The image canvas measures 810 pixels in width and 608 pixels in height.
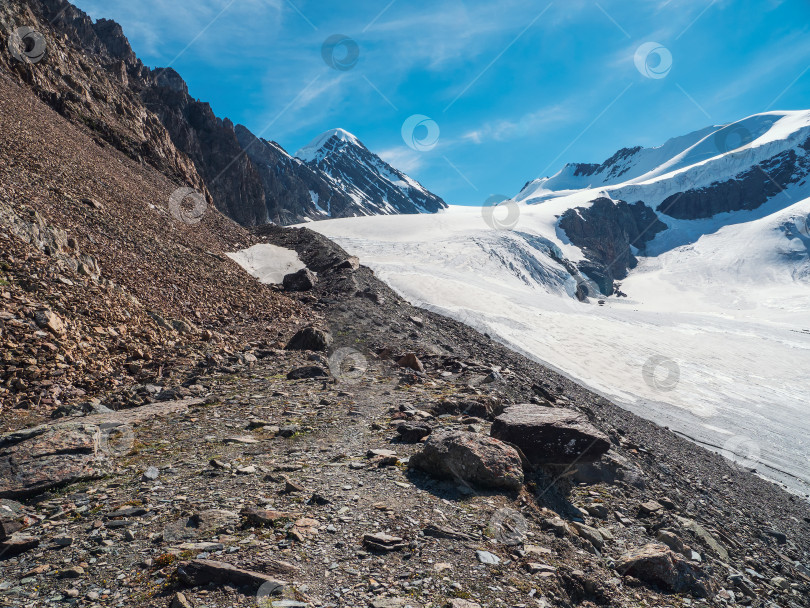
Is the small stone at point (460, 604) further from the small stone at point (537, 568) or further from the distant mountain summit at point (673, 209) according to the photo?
the distant mountain summit at point (673, 209)

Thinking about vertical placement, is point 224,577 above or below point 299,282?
below

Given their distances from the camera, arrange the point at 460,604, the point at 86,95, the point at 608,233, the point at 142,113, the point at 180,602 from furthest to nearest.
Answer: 1. the point at 608,233
2. the point at 142,113
3. the point at 86,95
4. the point at 460,604
5. the point at 180,602

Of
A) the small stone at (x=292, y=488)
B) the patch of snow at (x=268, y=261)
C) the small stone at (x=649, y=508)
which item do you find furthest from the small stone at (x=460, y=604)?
the patch of snow at (x=268, y=261)

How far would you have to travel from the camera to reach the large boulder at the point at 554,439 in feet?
24.7

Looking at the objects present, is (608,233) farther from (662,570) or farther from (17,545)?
(17,545)

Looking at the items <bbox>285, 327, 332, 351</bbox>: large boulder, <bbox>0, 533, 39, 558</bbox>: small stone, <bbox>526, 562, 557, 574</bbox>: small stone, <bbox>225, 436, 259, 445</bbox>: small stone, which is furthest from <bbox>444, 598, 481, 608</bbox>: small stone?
<bbox>285, 327, 332, 351</bbox>: large boulder

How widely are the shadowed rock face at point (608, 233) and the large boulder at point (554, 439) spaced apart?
5322 inches

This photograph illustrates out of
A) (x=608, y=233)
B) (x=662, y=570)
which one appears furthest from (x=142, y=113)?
(x=608, y=233)

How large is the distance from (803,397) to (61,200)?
49319 mm

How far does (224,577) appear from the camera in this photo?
394cm

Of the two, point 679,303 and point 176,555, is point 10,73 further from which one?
point 679,303

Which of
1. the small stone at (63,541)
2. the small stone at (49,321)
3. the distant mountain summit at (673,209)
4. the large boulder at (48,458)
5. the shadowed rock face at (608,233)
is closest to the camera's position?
the small stone at (63,541)

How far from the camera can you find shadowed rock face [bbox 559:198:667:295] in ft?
459

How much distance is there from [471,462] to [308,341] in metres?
8.72
